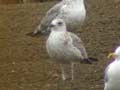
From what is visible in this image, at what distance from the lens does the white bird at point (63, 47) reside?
8375 mm

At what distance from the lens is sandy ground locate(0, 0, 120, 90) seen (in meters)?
8.87

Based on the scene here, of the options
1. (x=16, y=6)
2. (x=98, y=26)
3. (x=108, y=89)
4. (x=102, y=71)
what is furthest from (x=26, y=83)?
(x=16, y=6)

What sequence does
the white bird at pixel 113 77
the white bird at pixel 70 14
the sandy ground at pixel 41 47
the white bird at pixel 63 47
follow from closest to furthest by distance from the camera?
the white bird at pixel 113 77 < the white bird at pixel 63 47 < the sandy ground at pixel 41 47 < the white bird at pixel 70 14

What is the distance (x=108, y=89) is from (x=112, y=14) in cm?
538

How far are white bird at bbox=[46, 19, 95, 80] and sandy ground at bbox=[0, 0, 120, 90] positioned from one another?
0.41 meters

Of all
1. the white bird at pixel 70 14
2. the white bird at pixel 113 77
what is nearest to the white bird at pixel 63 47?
the white bird at pixel 70 14

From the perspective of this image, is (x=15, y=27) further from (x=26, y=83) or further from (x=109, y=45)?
(x=26, y=83)

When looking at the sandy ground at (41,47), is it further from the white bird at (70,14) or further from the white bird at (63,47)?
the white bird at (70,14)

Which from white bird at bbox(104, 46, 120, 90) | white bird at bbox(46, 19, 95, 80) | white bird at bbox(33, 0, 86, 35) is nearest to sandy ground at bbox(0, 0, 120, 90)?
white bird at bbox(46, 19, 95, 80)

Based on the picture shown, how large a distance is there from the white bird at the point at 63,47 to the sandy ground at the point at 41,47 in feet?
1.36

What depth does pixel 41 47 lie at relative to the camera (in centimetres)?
1078

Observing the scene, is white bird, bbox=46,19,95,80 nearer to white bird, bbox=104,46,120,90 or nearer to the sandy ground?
the sandy ground

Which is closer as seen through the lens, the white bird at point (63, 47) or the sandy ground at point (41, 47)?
the white bird at point (63, 47)

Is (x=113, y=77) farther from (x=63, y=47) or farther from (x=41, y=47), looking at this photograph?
(x=41, y=47)
